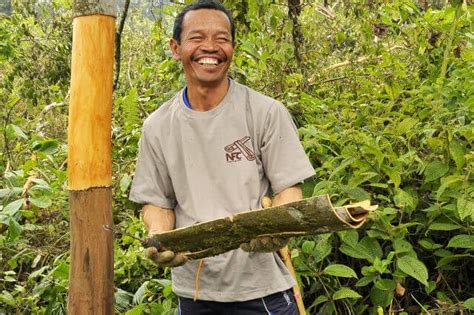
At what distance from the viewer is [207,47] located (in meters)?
2.07

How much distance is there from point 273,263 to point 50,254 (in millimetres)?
2179

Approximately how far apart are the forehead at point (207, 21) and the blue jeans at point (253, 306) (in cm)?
89

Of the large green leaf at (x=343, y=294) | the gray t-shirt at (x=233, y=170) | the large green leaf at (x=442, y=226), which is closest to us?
the gray t-shirt at (x=233, y=170)

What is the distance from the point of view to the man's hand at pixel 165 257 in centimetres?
191

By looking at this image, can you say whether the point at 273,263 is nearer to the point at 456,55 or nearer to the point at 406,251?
the point at 406,251

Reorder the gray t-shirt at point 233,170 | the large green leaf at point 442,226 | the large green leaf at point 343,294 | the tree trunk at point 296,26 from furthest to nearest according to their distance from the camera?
1. the tree trunk at point 296,26
2. the large green leaf at point 442,226
3. the large green leaf at point 343,294
4. the gray t-shirt at point 233,170

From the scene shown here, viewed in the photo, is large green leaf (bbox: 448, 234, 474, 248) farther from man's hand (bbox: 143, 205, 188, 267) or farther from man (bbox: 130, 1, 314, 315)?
man's hand (bbox: 143, 205, 188, 267)

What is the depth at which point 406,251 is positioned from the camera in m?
2.97

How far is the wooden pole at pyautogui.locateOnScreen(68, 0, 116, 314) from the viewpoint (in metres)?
1.98

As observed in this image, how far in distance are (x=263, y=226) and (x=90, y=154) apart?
1.98 ft

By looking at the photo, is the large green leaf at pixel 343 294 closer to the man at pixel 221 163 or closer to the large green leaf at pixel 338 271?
the large green leaf at pixel 338 271

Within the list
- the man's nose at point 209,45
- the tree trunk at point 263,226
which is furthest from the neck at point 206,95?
the tree trunk at point 263,226

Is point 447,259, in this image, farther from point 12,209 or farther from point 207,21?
point 12,209

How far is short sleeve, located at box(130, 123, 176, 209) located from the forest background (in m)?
0.77
